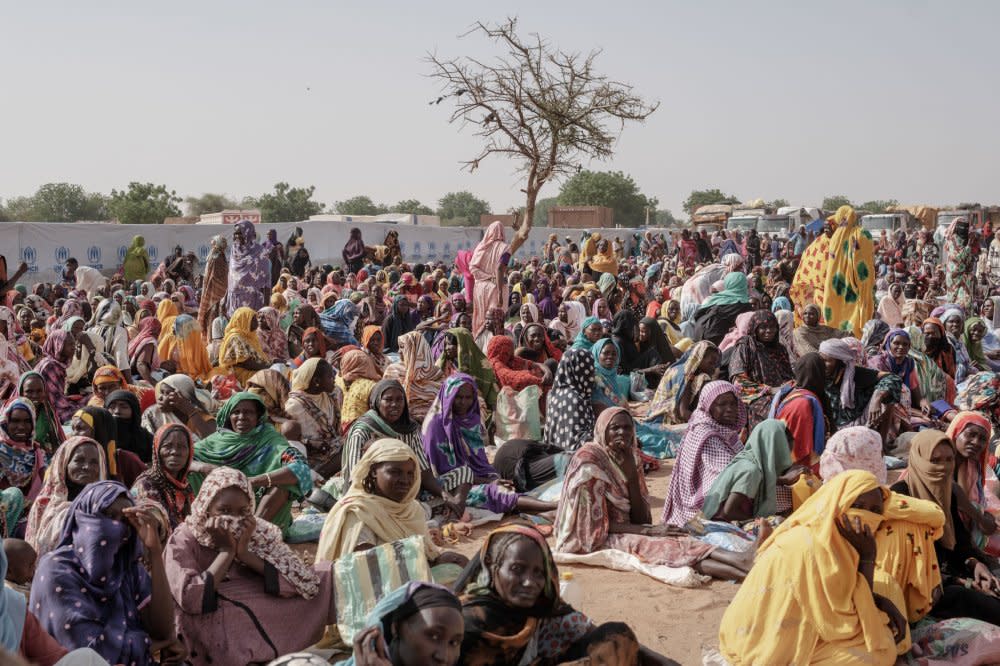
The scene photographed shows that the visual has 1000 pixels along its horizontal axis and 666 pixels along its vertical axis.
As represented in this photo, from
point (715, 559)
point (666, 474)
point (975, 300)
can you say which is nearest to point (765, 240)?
point (975, 300)

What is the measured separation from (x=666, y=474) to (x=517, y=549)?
14.7 feet

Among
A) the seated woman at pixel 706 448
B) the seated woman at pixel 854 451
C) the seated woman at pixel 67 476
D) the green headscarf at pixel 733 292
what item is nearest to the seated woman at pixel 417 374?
the seated woman at pixel 706 448

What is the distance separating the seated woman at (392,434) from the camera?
598cm

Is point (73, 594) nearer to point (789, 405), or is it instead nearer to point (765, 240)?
point (789, 405)

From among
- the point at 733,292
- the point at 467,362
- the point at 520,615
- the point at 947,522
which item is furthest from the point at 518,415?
the point at 520,615

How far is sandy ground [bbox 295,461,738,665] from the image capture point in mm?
4684

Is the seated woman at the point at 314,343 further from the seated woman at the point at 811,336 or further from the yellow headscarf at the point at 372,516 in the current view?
the yellow headscarf at the point at 372,516

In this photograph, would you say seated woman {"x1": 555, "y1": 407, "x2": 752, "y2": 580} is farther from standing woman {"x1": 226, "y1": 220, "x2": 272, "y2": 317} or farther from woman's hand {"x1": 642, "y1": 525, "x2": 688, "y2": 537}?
standing woman {"x1": 226, "y1": 220, "x2": 272, "y2": 317}

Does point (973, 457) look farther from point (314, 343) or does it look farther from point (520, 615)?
point (314, 343)

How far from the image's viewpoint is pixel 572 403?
24.9 feet

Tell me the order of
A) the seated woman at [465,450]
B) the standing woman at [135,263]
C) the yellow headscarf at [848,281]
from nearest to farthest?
the seated woman at [465,450]
the yellow headscarf at [848,281]
the standing woman at [135,263]

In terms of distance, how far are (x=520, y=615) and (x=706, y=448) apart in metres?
2.79

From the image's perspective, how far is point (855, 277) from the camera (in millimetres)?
11688

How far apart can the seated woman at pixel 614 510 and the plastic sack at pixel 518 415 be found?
281 centimetres
